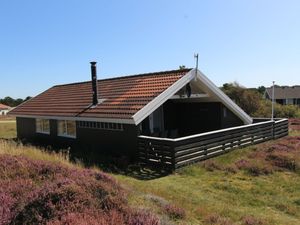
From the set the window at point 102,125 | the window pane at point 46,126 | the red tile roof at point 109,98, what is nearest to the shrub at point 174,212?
the red tile roof at point 109,98

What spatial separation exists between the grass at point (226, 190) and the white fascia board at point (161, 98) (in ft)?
8.94

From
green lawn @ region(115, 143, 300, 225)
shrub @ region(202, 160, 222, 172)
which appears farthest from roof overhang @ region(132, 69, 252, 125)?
Result: shrub @ region(202, 160, 222, 172)

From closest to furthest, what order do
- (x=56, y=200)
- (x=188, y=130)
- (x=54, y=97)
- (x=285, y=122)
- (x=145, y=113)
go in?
(x=56, y=200) < (x=145, y=113) < (x=188, y=130) < (x=285, y=122) < (x=54, y=97)

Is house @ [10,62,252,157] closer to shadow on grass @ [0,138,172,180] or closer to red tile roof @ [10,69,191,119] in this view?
red tile roof @ [10,69,191,119]

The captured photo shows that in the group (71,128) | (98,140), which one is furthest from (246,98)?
(98,140)

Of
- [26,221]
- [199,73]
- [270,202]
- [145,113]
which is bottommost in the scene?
[270,202]

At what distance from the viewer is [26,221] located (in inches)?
212

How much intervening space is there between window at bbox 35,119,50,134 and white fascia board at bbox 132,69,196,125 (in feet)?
28.3

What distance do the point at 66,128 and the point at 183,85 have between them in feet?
23.3

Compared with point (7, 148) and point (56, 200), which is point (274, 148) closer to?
point (7, 148)

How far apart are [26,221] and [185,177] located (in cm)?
714

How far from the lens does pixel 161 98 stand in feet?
47.9

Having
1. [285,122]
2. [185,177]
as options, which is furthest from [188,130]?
[185,177]

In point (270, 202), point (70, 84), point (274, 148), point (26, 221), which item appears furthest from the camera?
point (70, 84)
